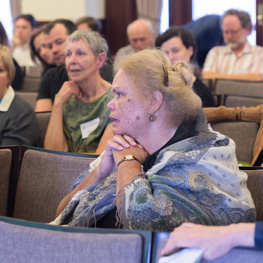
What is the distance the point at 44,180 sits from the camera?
7.14ft

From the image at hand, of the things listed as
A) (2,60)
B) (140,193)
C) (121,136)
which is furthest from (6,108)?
(140,193)

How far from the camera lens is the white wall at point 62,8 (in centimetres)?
816

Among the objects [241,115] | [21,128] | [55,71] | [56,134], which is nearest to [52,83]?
[55,71]

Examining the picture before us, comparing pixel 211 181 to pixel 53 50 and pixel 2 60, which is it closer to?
pixel 2 60

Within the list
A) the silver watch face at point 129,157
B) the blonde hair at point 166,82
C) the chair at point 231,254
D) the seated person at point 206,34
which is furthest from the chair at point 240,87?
the chair at point 231,254

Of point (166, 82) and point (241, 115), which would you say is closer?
point (166, 82)

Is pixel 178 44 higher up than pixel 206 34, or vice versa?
pixel 178 44

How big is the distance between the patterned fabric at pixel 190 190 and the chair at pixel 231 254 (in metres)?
0.31

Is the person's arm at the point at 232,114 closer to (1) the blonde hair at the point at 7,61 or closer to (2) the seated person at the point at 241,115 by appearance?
(2) the seated person at the point at 241,115

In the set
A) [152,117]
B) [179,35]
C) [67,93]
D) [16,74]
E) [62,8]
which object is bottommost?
[16,74]

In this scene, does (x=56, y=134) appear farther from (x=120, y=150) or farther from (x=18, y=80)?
(x=18, y=80)

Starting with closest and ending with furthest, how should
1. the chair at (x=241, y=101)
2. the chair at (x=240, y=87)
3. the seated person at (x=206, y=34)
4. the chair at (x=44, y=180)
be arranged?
the chair at (x=44, y=180)
the chair at (x=241, y=101)
the chair at (x=240, y=87)
the seated person at (x=206, y=34)

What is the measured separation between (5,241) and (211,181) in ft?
2.16

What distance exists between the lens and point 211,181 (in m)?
1.58
